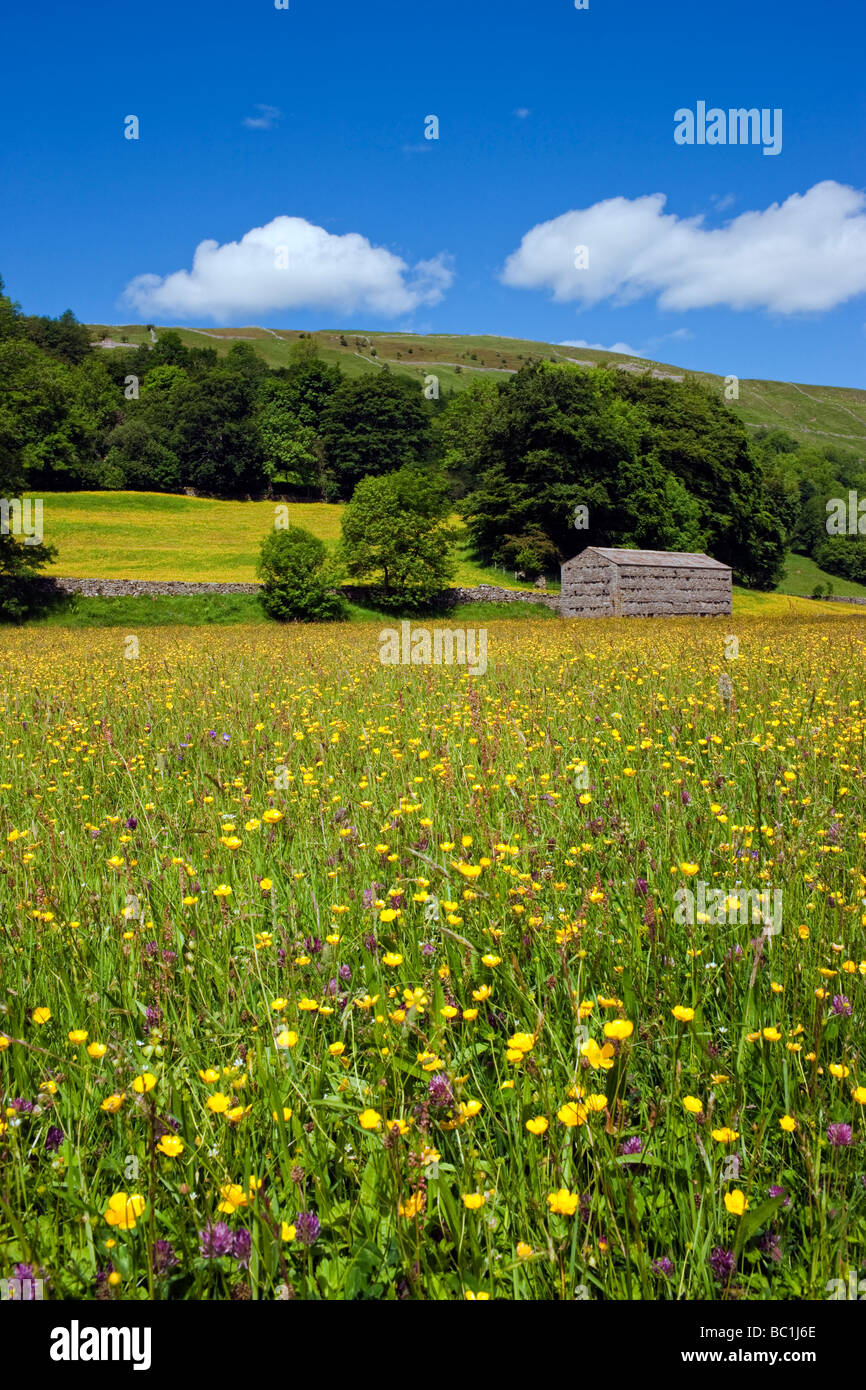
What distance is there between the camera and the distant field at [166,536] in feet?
136

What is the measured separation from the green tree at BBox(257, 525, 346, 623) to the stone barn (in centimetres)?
1174

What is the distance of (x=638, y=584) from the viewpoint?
118 ft

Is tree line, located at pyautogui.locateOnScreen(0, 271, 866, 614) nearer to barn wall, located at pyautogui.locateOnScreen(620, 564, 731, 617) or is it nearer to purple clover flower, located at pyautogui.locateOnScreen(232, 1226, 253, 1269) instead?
barn wall, located at pyautogui.locateOnScreen(620, 564, 731, 617)

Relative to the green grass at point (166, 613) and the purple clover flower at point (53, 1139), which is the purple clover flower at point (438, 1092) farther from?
the green grass at point (166, 613)

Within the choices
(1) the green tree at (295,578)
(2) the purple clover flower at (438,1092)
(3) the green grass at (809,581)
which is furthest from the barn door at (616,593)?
(3) the green grass at (809,581)

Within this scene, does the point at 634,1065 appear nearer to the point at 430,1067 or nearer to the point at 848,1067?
the point at 848,1067

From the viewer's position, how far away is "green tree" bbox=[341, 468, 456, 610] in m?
38.4

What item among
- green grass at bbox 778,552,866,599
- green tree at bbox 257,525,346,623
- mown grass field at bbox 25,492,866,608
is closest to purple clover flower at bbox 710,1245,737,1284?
green tree at bbox 257,525,346,623

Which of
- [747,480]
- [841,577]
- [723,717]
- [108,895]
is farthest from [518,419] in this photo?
[841,577]

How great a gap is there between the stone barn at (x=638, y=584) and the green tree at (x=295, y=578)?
11.7 metres

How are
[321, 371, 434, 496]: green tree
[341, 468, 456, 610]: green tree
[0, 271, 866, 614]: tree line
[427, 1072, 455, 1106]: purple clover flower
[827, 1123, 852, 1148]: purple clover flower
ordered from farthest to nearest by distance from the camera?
[321, 371, 434, 496]: green tree < [0, 271, 866, 614]: tree line < [341, 468, 456, 610]: green tree < [427, 1072, 455, 1106]: purple clover flower < [827, 1123, 852, 1148]: purple clover flower

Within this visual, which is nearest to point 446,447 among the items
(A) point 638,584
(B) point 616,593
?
(A) point 638,584

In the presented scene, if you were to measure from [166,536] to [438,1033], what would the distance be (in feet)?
171

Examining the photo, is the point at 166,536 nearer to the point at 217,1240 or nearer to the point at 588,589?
the point at 588,589
